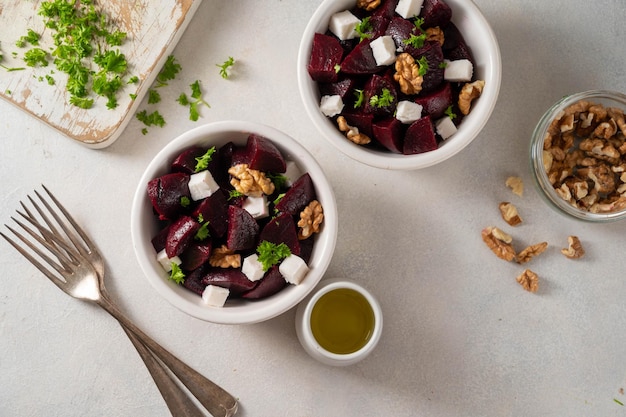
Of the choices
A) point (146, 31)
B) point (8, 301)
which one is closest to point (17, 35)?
point (146, 31)

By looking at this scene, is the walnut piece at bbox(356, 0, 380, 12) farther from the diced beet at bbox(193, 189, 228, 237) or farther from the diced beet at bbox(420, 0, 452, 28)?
the diced beet at bbox(193, 189, 228, 237)

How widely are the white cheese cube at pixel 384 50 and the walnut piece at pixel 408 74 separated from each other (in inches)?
0.9

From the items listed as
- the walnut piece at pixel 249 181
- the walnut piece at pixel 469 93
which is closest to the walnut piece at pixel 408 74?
the walnut piece at pixel 469 93

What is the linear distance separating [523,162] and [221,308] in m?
1.04

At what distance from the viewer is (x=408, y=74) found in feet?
5.11

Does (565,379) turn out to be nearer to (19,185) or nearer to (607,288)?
(607,288)

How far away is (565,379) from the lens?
1873 mm

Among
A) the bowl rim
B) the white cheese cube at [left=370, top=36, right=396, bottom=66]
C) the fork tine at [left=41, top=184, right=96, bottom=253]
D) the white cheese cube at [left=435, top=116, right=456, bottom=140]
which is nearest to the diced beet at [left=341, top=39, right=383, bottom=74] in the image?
the white cheese cube at [left=370, top=36, right=396, bottom=66]

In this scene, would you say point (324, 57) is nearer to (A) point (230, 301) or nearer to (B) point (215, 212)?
(B) point (215, 212)

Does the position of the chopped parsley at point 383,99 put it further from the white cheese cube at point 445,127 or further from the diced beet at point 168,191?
the diced beet at point 168,191

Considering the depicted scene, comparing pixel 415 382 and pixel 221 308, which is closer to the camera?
pixel 221 308

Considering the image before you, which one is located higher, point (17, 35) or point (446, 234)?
point (17, 35)

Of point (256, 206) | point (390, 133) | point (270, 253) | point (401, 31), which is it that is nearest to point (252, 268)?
point (270, 253)

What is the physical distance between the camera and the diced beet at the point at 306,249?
5.20 feet
